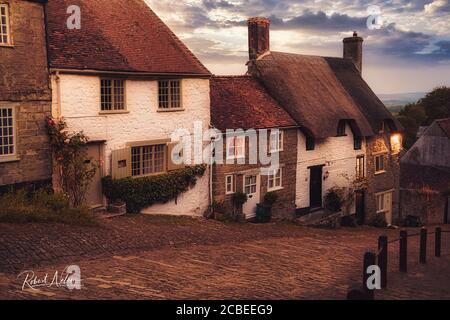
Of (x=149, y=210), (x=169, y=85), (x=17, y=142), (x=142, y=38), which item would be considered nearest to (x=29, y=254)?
(x=17, y=142)

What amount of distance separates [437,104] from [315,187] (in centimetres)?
4804

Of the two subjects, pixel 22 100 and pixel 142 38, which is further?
pixel 142 38

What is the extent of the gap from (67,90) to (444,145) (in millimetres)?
36477

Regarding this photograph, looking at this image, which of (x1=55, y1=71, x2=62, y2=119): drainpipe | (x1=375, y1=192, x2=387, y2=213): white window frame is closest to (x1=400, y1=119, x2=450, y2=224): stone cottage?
(x1=375, y1=192, x2=387, y2=213): white window frame

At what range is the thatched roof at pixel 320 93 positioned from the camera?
27.6 metres

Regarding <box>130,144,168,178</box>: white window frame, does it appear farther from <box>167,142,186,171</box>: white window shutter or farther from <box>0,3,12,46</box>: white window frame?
<box>0,3,12,46</box>: white window frame

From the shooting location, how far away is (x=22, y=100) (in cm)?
1622

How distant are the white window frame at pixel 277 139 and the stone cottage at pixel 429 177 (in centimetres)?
1755

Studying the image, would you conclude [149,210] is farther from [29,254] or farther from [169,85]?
[29,254]

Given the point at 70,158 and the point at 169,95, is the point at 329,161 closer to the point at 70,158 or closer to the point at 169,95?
the point at 169,95

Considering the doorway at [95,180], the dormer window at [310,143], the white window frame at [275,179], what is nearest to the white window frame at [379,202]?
the dormer window at [310,143]

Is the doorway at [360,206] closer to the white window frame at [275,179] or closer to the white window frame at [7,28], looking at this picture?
the white window frame at [275,179]

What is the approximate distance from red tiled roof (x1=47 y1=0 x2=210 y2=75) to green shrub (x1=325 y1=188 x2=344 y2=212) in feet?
38.8

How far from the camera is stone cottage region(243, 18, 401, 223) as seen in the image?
27938 mm
